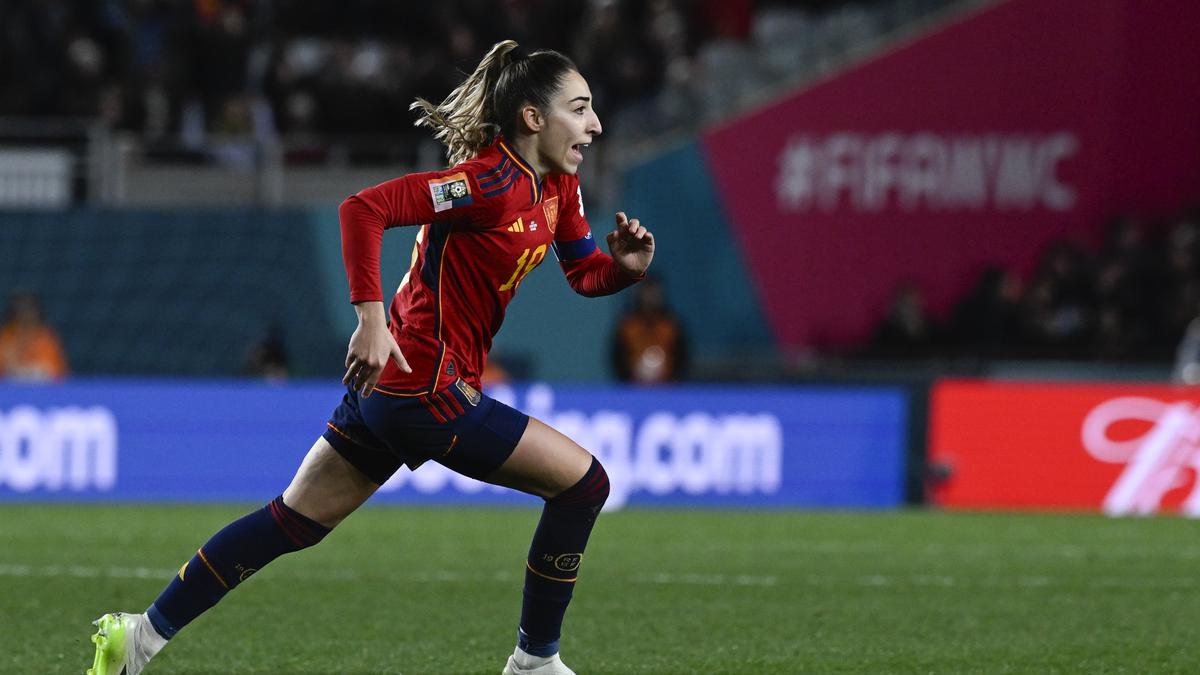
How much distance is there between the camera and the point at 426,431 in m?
5.11

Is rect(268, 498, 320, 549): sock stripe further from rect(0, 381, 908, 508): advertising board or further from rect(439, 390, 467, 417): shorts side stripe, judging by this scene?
rect(0, 381, 908, 508): advertising board

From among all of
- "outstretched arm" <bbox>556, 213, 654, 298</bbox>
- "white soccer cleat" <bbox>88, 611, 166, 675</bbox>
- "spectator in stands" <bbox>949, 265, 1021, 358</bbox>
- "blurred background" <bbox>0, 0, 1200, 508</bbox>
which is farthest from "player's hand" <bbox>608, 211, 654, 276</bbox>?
"spectator in stands" <bbox>949, 265, 1021, 358</bbox>

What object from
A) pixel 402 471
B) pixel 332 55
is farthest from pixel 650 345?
pixel 332 55

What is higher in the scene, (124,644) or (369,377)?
(369,377)

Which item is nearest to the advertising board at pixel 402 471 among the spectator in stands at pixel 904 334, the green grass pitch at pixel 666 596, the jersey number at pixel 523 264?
the green grass pitch at pixel 666 596

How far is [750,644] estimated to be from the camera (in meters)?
6.45

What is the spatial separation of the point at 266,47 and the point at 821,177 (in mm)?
5838

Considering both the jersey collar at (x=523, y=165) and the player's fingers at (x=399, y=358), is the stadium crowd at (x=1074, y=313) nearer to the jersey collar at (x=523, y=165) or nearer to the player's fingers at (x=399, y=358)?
the jersey collar at (x=523, y=165)

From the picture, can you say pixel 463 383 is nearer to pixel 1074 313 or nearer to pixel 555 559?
pixel 555 559

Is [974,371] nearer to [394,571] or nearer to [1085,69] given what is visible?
[1085,69]

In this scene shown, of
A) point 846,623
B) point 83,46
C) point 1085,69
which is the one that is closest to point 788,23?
point 1085,69

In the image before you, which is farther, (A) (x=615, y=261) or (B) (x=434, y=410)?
(A) (x=615, y=261)

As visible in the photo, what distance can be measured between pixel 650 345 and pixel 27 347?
17.0 ft

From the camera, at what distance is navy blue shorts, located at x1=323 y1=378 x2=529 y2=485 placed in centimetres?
509
